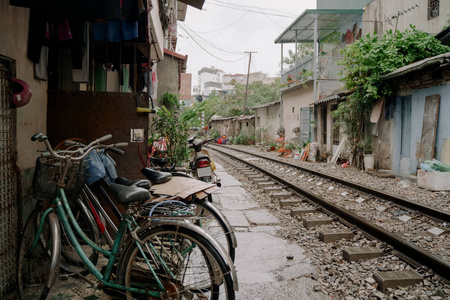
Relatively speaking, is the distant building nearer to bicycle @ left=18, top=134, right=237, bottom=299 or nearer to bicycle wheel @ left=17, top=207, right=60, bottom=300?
bicycle wheel @ left=17, top=207, right=60, bottom=300

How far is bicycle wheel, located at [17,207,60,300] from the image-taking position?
2.43 metres

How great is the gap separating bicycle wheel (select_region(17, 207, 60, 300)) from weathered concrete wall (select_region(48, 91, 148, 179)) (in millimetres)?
1410

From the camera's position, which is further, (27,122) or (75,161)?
(27,122)

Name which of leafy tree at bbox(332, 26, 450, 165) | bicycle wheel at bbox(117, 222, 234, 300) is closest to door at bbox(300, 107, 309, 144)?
leafy tree at bbox(332, 26, 450, 165)

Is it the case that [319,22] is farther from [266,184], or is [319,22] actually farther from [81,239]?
[81,239]

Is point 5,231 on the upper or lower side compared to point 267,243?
upper

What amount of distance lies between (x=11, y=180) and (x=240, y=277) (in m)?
2.33

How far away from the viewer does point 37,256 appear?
281 centimetres

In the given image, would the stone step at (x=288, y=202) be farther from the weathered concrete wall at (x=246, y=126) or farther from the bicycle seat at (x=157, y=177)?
the weathered concrete wall at (x=246, y=126)

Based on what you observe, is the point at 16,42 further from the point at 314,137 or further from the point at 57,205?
the point at 314,137

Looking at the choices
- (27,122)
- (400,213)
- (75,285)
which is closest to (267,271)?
(75,285)

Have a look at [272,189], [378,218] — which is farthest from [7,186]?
[272,189]

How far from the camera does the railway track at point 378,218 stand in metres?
3.62

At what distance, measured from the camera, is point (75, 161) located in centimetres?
246
